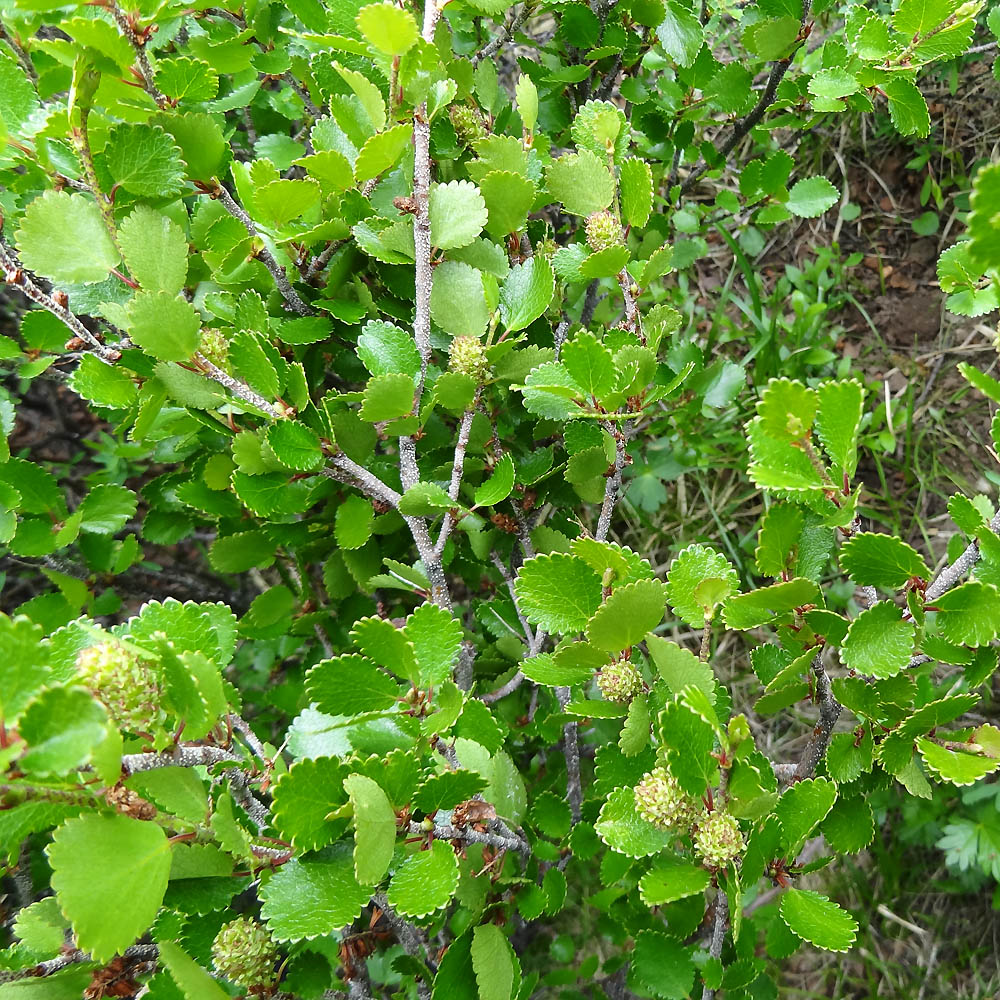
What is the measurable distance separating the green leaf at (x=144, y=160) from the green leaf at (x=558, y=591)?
2.10 feet

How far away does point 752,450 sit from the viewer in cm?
73

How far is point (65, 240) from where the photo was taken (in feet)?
2.88

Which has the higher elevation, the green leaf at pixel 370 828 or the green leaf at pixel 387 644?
the green leaf at pixel 387 644

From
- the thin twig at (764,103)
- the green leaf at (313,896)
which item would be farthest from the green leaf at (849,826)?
the thin twig at (764,103)

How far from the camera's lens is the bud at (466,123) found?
1.14 m

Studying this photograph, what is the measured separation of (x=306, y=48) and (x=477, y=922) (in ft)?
4.52

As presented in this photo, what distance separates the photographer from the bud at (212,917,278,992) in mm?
868

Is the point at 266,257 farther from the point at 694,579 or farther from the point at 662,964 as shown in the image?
the point at 662,964

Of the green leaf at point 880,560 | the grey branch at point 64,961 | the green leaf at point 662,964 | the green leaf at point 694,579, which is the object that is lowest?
the green leaf at point 662,964

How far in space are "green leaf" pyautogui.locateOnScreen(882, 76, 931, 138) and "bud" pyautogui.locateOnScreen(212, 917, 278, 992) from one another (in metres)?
1.40

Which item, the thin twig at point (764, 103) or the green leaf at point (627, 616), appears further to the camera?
the thin twig at point (764, 103)

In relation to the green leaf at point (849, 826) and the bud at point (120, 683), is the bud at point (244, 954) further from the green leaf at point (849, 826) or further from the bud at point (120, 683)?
the green leaf at point (849, 826)

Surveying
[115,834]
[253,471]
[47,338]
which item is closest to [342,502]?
[253,471]

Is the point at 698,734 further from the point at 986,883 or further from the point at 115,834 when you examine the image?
the point at 986,883
